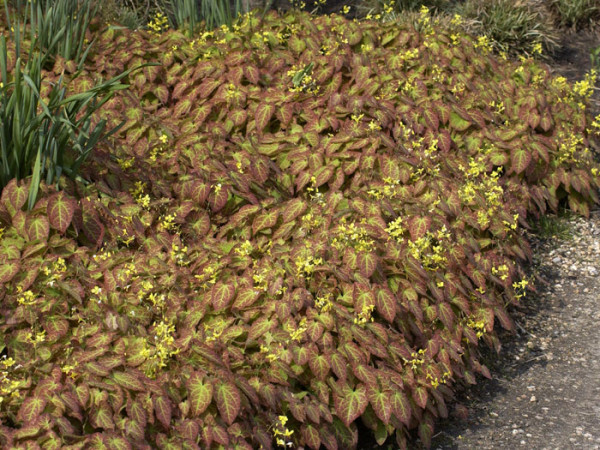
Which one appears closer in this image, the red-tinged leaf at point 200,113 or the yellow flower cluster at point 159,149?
the yellow flower cluster at point 159,149

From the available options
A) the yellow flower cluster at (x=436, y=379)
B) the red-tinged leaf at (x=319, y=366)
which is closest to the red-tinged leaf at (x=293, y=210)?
the red-tinged leaf at (x=319, y=366)

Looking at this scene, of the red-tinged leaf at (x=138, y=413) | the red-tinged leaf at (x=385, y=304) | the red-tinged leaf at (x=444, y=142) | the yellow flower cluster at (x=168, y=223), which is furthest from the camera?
the red-tinged leaf at (x=444, y=142)

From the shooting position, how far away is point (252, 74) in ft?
17.6

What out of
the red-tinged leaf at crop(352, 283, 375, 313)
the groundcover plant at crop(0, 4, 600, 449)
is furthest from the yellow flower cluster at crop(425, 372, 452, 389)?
the red-tinged leaf at crop(352, 283, 375, 313)

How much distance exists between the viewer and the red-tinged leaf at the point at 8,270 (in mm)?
3570

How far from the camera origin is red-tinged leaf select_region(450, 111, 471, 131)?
17.6 ft

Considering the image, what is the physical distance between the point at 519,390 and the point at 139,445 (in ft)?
7.06

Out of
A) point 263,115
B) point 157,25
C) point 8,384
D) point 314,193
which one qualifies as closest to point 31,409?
point 8,384

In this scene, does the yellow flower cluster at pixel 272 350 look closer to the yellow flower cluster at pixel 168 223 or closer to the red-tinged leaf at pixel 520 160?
the yellow flower cluster at pixel 168 223

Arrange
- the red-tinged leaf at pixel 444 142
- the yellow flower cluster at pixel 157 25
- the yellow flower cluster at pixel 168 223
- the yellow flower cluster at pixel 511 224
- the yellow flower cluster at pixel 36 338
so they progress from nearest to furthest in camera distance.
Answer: the yellow flower cluster at pixel 36 338
the yellow flower cluster at pixel 168 223
the yellow flower cluster at pixel 511 224
the red-tinged leaf at pixel 444 142
the yellow flower cluster at pixel 157 25

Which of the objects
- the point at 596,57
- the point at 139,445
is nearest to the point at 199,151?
the point at 139,445

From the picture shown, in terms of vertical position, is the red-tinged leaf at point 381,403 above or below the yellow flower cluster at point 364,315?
below

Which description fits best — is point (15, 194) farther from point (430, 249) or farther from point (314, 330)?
point (430, 249)

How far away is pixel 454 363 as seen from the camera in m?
4.13
